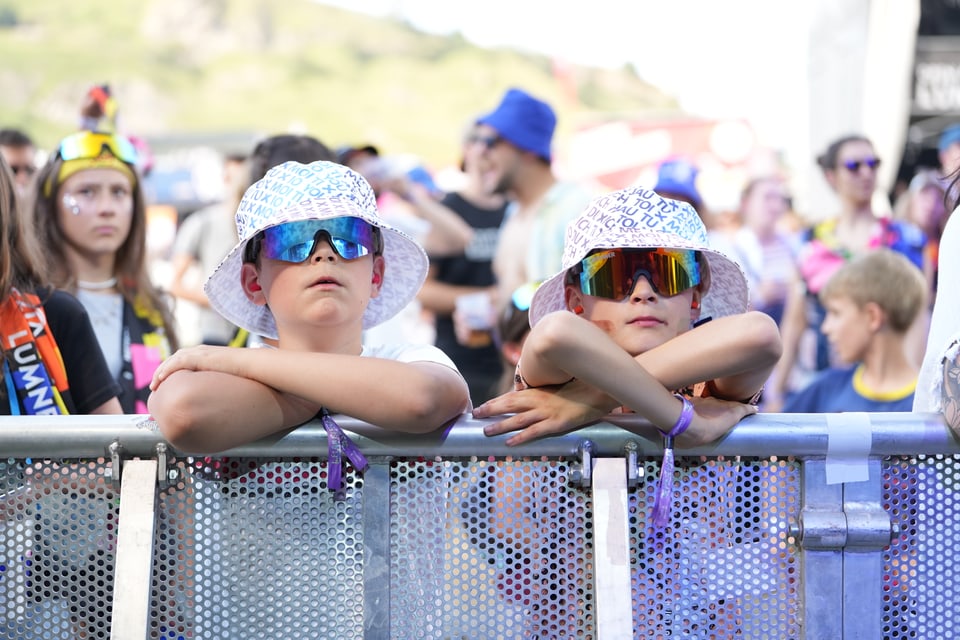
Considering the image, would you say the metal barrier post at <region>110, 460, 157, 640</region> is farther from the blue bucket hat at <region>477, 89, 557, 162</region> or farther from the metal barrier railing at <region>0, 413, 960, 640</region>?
the blue bucket hat at <region>477, 89, 557, 162</region>

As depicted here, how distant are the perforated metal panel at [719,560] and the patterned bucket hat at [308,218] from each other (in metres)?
0.96

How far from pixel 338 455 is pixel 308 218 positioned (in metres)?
0.61

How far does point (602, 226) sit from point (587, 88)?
111 m

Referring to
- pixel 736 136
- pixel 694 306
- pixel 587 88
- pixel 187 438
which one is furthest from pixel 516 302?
pixel 587 88

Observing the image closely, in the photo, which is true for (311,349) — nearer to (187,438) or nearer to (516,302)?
(187,438)

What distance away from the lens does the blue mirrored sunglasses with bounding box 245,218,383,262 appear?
8.59 feet

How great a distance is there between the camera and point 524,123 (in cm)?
608

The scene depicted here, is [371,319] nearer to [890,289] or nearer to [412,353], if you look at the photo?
[412,353]

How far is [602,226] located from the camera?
2.64 metres

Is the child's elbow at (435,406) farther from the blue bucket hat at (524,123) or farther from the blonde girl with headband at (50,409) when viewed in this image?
the blue bucket hat at (524,123)

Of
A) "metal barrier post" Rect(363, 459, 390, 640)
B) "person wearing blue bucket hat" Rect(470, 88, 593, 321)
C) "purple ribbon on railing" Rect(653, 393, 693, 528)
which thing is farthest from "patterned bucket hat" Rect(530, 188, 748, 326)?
"person wearing blue bucket hat" Rect(470, 88, 593, 321)

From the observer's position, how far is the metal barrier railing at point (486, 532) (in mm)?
2238

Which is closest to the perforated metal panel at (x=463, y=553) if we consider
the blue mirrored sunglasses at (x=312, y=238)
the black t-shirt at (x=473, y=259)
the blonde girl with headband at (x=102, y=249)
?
the blue mirrored sunglasses at (x=312, y=238)

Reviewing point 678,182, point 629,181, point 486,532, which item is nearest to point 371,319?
point 486,532
